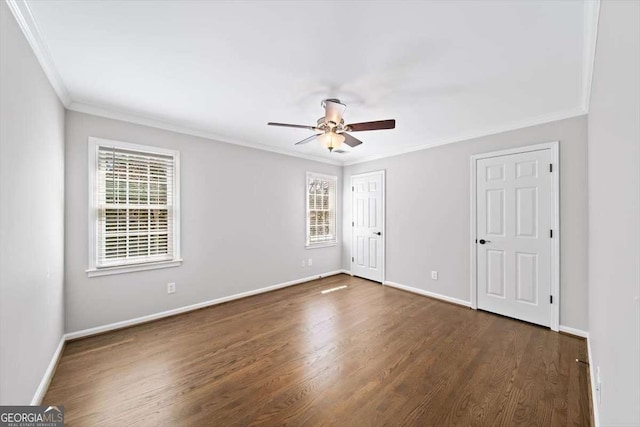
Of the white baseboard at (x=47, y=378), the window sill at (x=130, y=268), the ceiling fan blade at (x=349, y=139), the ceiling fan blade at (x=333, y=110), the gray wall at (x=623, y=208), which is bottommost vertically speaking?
the white baseboard at (x=47, y=378)

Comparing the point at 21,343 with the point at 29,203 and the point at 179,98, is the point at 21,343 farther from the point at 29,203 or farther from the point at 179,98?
the point at 179,98

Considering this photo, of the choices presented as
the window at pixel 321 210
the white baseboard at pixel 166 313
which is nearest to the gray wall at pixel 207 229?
the white baseboard at pixel 166 313

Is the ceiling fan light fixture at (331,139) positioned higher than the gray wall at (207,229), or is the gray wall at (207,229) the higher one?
the ceiling fan light fixture at (331,139)

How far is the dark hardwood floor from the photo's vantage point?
5.64 ft

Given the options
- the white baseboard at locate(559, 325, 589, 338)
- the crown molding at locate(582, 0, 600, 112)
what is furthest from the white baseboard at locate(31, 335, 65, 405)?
the white baseboard at locate(559, 325, 589, 338)

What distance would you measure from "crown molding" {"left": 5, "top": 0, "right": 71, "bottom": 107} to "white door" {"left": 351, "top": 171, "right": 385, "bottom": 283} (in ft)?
14.0

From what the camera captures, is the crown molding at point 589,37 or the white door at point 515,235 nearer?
the crown molding at point 589,37

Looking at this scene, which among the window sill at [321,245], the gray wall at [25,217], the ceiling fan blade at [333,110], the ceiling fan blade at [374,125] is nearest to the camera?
the gray wall at [25,217]

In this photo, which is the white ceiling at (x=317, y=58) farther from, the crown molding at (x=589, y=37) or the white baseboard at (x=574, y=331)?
the white baseboard at (x=574, y=331)

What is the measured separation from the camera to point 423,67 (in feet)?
6.68

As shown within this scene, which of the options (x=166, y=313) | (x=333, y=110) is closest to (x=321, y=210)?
(x=333, y=110)

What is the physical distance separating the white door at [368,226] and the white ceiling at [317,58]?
1.94 metres

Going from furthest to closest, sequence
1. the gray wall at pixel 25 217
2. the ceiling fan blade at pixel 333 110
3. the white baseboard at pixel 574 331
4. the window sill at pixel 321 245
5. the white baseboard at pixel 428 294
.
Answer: the window sill at pixel 321 245
the white baseboard at pixel 428 294
the white baseboard at pixel 574 331
the ceiling fan blade at pixel 333 110
the gray wall at pixel 25 217

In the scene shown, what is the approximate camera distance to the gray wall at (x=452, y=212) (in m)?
2.78
